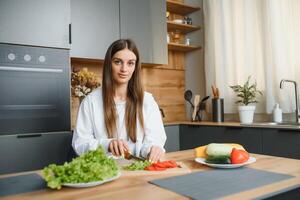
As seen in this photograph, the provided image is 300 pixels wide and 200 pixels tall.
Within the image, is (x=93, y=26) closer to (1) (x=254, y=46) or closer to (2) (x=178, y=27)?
(2) (x=178, y=27)

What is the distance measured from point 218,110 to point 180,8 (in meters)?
1.28

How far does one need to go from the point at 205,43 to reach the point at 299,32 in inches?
39.7

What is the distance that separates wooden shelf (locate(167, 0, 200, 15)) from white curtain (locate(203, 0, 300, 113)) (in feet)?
0.59

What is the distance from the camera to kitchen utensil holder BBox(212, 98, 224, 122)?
2.81 meters

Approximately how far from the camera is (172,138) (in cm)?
283

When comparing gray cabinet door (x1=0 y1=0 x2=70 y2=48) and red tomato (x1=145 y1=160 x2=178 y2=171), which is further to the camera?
gray cabinet door (x1=0 y1=0 x2=70 y2=48)

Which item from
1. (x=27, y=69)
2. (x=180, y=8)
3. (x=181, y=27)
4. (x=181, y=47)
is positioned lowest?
(x=27, y=69)

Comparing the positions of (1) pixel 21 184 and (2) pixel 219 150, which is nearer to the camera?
(1) pixel 21 184

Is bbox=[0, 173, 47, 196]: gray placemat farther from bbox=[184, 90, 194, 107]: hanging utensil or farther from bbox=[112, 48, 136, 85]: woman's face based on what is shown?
bbox=[184, 90, 194, 107]: hanging utensil

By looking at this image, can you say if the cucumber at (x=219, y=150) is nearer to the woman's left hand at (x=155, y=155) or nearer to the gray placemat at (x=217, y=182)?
the gray placemat at (x=217, y=182)

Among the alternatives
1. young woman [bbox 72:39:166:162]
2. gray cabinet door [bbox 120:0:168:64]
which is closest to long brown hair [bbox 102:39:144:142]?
young woman [bbox 72:39:166:162]

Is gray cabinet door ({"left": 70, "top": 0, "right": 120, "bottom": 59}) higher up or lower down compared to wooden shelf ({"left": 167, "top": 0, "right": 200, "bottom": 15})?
lower down

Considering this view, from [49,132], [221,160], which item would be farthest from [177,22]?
[221,160]

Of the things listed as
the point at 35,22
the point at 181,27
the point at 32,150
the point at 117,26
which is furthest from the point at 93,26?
the point at 181,27
